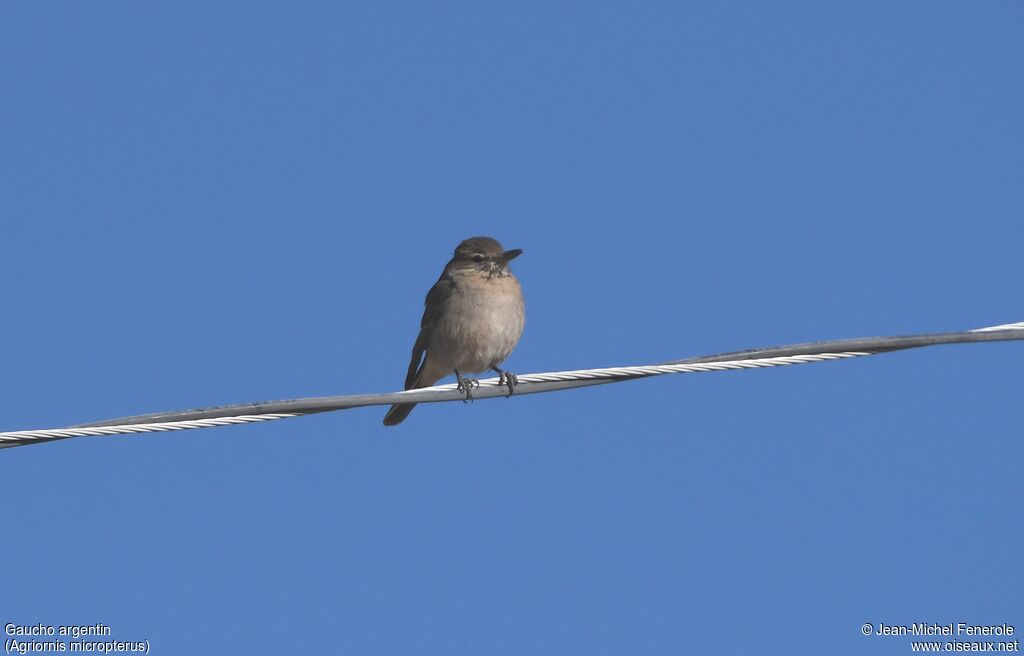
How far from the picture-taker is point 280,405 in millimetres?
6480

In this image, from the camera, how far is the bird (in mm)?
10492

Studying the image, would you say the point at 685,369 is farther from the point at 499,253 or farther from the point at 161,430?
the point at 499,253

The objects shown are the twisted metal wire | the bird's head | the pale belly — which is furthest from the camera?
the bird's head

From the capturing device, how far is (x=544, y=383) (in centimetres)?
710

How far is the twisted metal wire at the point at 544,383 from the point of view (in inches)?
241

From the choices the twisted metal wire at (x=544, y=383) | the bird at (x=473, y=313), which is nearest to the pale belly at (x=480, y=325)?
the bird at (x=473, y=313)

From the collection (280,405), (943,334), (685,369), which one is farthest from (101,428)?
(943,334)

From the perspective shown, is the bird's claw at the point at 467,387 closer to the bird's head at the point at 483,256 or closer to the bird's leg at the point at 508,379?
the bird's leg at the point at 508,379

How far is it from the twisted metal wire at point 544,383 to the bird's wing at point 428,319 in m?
3.47

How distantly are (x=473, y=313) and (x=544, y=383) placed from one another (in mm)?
3480

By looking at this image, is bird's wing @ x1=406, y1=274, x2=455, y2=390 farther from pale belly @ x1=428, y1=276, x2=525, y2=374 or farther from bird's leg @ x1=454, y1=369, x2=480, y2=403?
bird's leg @ x1=454, y1=369, x2=480, y2=403

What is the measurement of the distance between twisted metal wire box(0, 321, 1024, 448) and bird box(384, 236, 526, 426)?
3079mm

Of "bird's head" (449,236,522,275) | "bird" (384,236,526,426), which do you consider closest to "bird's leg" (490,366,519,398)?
"bird" (384,236,526,426)

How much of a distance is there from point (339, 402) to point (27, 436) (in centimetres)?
153
